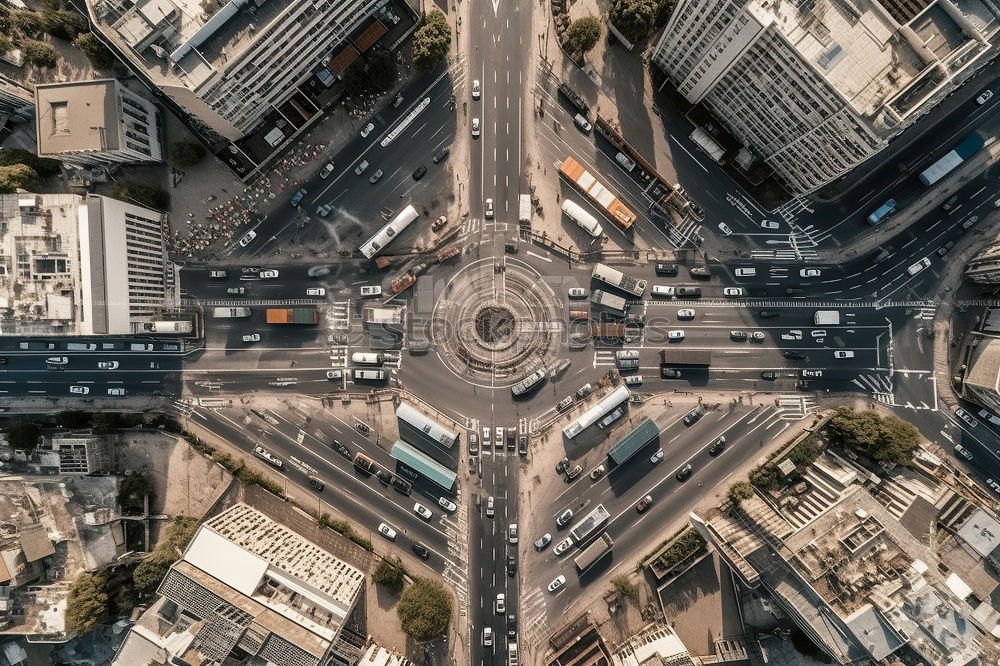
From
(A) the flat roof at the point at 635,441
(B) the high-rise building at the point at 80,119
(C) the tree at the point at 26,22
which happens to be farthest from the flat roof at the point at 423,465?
(C) the tree at the point at 26,22

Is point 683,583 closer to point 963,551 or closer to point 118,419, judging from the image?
point 963,551

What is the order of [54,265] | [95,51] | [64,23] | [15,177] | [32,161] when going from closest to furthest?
[54,265], [95,51], [15,177], [64,23], [32,161]

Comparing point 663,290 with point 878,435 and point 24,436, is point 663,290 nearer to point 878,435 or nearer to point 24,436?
point 878,435

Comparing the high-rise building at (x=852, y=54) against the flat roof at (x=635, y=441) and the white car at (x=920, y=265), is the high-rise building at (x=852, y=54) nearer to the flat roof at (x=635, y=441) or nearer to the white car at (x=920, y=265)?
the white car at (x=920, y=265)

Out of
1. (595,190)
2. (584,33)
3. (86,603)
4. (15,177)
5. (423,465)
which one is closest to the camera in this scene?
(15,177)

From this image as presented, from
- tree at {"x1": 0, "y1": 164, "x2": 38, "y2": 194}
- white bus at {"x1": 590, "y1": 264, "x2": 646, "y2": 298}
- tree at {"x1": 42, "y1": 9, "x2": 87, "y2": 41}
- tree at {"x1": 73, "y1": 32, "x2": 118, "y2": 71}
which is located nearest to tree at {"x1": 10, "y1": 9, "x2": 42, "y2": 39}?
tree at {"x1": 42, "y1": 9, "x2": 87, "y2": 41}

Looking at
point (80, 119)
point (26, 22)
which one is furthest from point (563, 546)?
point (26, 22)

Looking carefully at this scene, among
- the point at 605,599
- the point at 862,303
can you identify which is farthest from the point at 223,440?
the point at 862,303

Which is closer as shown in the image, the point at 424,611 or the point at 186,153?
the point at 424,611
